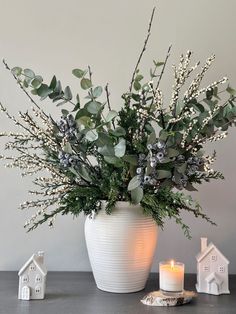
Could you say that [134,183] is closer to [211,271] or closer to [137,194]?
[137,194]

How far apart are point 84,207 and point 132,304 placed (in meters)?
0.26

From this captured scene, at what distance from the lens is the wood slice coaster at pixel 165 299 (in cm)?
A: 99

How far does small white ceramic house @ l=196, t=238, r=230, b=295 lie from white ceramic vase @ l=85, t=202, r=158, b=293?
A: 0.14m

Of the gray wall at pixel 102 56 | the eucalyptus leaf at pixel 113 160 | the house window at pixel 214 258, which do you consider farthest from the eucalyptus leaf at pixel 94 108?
the house window at pixel 214 258

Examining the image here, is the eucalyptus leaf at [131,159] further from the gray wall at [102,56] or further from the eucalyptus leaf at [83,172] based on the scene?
the gray wall at [102,56]

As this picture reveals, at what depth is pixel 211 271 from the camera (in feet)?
3.64

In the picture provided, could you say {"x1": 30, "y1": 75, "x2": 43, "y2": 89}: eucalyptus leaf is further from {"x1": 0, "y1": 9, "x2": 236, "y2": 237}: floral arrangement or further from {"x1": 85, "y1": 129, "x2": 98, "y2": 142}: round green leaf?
{"x1": 85, "y1": 129, "x2": 98, "y2": 142}: round green leaf

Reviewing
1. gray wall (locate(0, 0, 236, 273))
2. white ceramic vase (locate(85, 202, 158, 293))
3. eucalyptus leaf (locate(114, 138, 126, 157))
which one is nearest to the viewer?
eucalyptus leaf (locate(114, 138, 126, 157))

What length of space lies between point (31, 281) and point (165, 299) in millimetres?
324

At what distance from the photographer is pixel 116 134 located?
3.23ft

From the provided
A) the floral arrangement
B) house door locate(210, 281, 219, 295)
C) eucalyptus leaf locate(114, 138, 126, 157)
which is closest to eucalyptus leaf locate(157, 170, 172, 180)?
the floral arrangement

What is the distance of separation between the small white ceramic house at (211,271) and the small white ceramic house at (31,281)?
40 cm

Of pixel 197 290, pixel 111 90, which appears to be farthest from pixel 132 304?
pixel 111 90

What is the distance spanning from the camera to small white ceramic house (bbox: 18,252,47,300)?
40.4 inches
